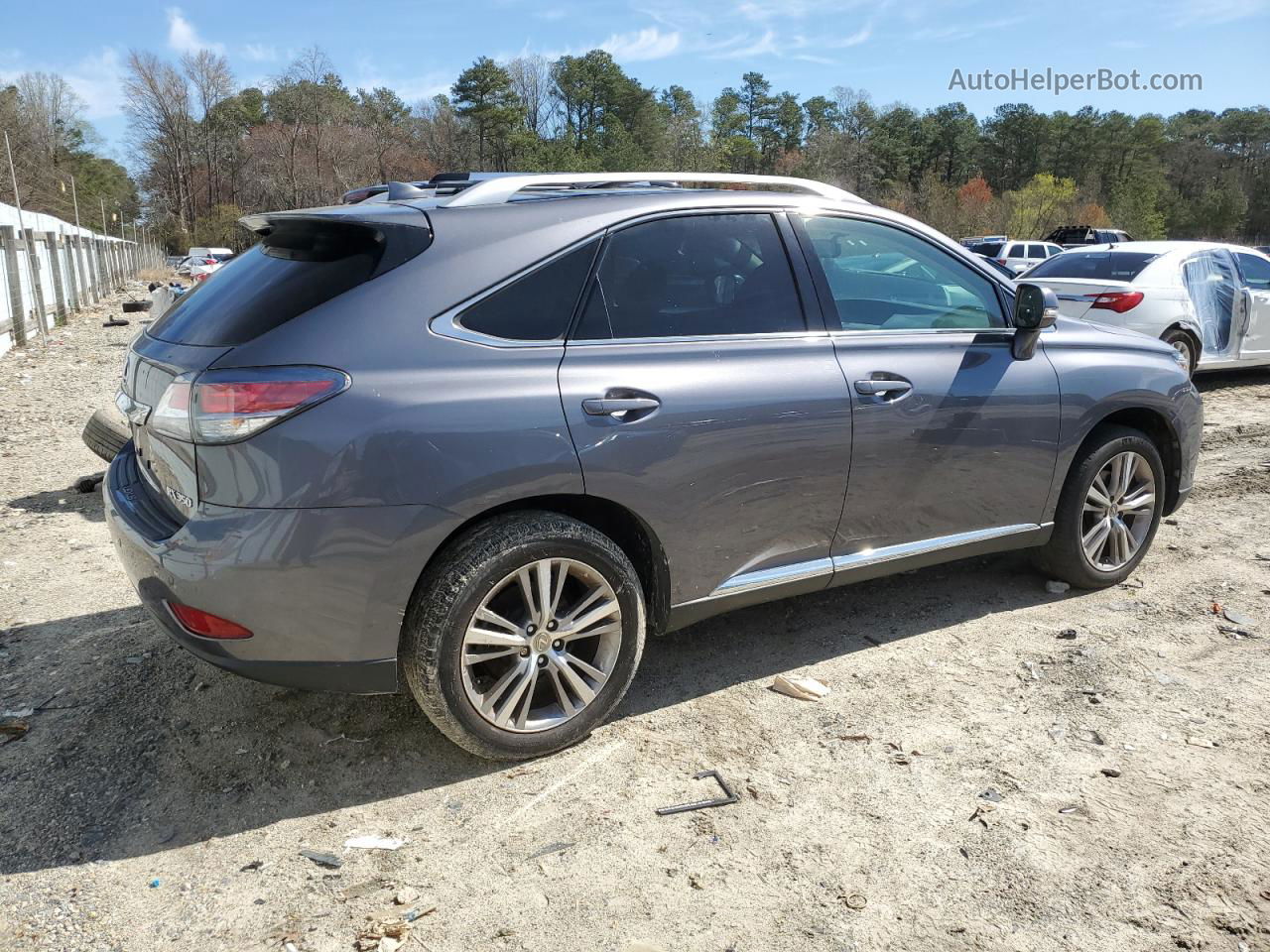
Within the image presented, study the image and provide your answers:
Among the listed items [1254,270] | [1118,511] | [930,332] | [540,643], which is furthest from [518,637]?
[1254,270]

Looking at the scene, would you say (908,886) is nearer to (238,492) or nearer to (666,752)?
(666,752)

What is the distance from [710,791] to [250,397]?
1.82m

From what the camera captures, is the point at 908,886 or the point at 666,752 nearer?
the point at 908,886

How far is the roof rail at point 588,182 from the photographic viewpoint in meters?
3.19

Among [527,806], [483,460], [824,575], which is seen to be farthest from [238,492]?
[824,575]

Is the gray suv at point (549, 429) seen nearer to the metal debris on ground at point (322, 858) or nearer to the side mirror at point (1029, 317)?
the side mirror at point (1029, 317)

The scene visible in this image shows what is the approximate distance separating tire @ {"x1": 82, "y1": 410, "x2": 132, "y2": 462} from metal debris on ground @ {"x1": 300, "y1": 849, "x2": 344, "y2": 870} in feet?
10.3

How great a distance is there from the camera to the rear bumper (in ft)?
8.64

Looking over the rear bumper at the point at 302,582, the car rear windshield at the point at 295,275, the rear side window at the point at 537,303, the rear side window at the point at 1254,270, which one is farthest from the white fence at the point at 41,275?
the rear side window at the point at 1254,270

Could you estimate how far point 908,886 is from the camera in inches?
100

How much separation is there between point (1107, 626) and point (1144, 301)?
6271 mm

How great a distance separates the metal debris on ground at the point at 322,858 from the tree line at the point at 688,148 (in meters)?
57.4

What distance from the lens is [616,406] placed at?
9.86ft

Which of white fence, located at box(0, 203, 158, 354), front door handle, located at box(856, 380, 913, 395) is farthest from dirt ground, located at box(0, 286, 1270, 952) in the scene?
white fence, located at box(0, 203, 158, 354)
